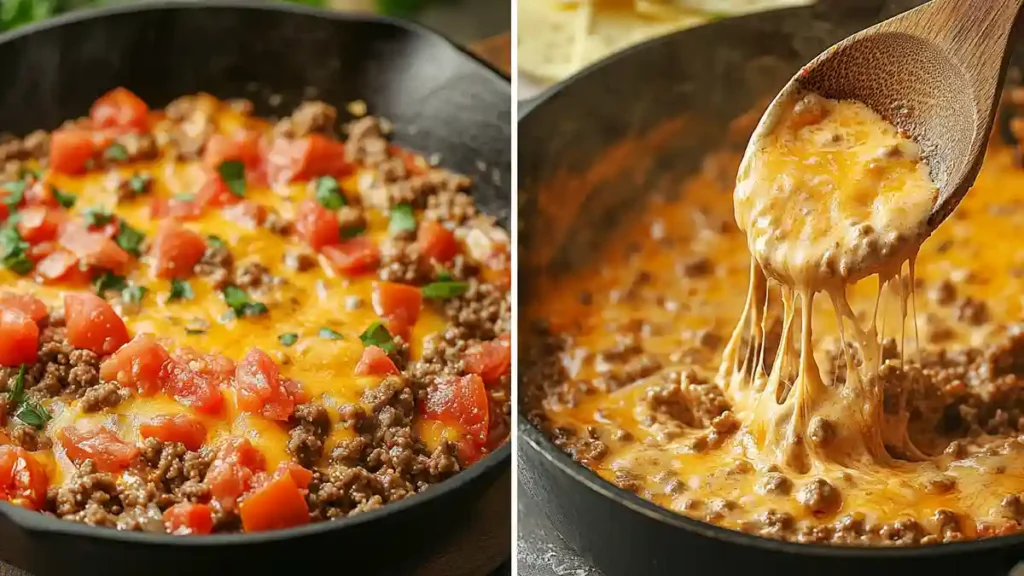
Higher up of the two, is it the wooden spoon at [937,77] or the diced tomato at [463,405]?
the wooden spoon at [937,77]

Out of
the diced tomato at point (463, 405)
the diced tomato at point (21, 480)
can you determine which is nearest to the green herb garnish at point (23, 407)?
the diced tomato at point (21, 480)

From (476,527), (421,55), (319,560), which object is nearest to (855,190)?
(476,527)

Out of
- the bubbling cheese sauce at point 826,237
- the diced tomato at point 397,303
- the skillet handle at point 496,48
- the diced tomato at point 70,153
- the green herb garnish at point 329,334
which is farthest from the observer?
the skillet handle at point 496,48

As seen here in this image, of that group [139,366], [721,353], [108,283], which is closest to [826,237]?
[721,353]

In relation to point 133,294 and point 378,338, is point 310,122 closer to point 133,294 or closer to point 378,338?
point 133,294

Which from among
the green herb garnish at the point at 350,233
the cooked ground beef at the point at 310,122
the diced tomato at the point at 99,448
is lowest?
the diced tomato at the point at 99,448

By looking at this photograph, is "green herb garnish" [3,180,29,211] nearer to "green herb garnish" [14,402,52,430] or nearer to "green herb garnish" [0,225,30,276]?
"green herb garnish" [0,225,30,276]

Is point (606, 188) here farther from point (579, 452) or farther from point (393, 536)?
point (393, 536)

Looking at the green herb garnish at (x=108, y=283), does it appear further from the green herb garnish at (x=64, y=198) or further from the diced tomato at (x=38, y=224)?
the green herb garnish at (x=64, y=198)
